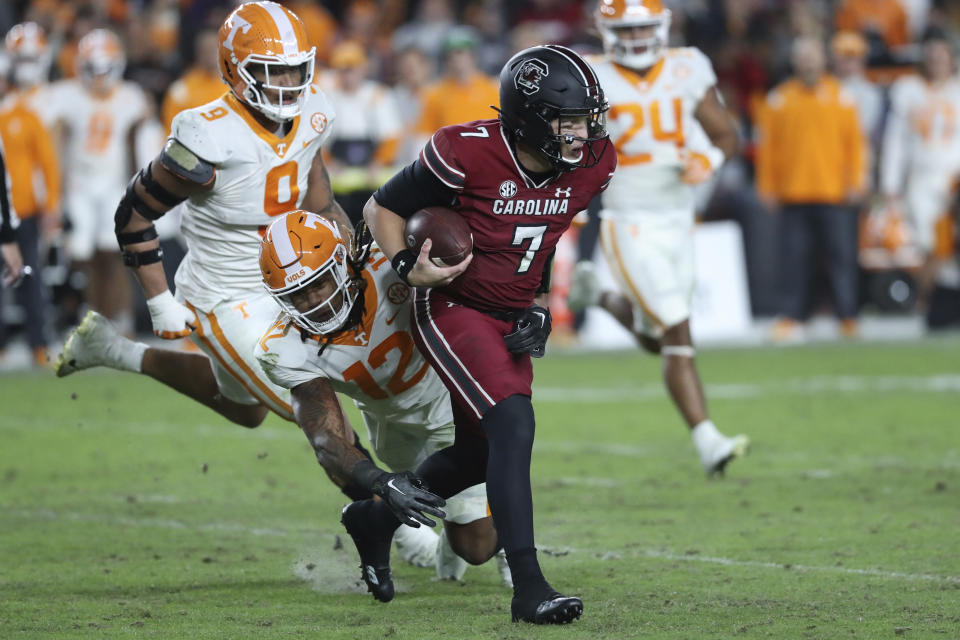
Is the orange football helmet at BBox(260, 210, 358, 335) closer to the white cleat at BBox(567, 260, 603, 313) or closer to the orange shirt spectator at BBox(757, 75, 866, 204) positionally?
the white cleat at BBox(567, 260, 603, 313)

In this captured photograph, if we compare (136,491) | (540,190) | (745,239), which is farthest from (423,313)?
(745,239)

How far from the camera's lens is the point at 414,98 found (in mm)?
13430

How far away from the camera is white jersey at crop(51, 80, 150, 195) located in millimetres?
12141

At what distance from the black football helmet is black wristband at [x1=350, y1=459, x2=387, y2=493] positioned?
1011 millimetres

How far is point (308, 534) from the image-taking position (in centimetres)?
572

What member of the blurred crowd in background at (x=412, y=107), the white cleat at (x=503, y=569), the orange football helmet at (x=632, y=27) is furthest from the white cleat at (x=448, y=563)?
the blurred crowd in background at (x=412, y=107)

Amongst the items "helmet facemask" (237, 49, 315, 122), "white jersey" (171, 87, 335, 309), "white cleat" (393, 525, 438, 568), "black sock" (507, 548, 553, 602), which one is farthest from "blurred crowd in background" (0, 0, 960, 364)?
"black sock" (507, 548, 553, 602)

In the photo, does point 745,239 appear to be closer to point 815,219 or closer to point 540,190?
point 815,219

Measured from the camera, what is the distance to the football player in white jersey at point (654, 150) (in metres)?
7.12

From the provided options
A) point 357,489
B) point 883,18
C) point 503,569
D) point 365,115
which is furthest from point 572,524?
point 883,18

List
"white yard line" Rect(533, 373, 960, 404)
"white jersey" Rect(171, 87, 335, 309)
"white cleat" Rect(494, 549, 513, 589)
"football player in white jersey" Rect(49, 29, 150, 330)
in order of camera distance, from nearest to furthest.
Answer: "white cleat" Rect(494, 549, 513, 589) → "white jersey" Rect(171, 87, 335, 309) → "white yard line" Rect(533, 373, 960, 404) → "football player in white jersey" Rect(49, 29, 150, 330)

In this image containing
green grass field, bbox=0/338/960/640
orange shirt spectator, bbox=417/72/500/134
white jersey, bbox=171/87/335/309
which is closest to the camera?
green grass field, bbox=0/338/960/640

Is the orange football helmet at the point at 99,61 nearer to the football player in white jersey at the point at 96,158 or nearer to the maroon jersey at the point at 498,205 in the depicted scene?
the football player in white jersey at the point at 96,158

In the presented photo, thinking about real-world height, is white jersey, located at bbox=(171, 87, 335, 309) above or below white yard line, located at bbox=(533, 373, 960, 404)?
above
